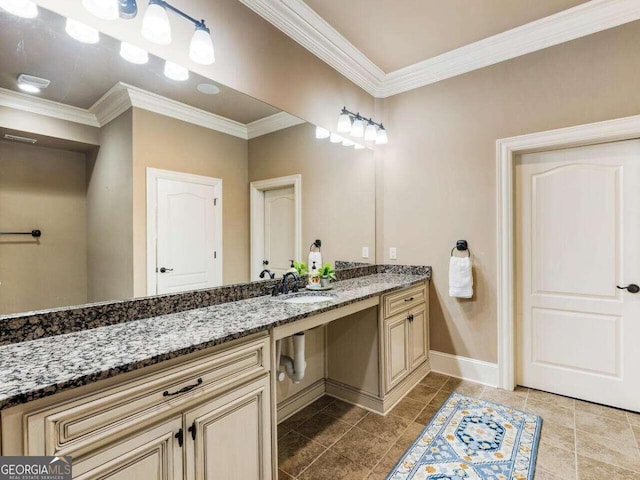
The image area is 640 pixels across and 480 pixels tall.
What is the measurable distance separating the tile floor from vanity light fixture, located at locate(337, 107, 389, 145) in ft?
7.23

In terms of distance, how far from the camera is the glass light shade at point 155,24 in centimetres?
146

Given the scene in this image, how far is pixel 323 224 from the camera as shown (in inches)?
102

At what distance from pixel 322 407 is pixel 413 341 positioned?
90 centimetres

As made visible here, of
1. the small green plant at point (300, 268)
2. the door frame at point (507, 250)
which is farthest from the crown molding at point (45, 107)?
the door frame at point (507, 250)

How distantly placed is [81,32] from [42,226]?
0.84 m

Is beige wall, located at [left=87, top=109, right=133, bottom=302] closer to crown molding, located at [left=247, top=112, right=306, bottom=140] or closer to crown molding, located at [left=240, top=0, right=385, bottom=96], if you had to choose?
crown molding, located at [left=247, top=112, right=306, bottom=140]

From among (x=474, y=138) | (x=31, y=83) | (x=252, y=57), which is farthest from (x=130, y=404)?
(x=474, y=138)

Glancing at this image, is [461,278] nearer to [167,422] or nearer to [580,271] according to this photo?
[580,271]

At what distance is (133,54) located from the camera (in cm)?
151

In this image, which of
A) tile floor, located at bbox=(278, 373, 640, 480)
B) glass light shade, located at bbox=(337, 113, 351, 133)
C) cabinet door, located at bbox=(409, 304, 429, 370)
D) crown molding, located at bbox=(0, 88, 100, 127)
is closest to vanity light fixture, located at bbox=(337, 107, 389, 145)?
glass light shade, located at bbox=(337, 113, 351, 133)

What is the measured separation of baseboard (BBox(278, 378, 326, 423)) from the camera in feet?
7.18

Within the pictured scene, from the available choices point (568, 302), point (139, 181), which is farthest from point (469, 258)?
point (139, 181)

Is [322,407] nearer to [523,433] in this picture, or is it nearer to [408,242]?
[523,433]

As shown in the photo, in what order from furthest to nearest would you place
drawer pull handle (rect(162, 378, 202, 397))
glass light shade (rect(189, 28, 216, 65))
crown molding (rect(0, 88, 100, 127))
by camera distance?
glass light shade (rect(189, 28, 216, 65))
crown molding (rect(0, 88, 100, 127))
drawer pull handle (rect(162, 378, 202, 397))
